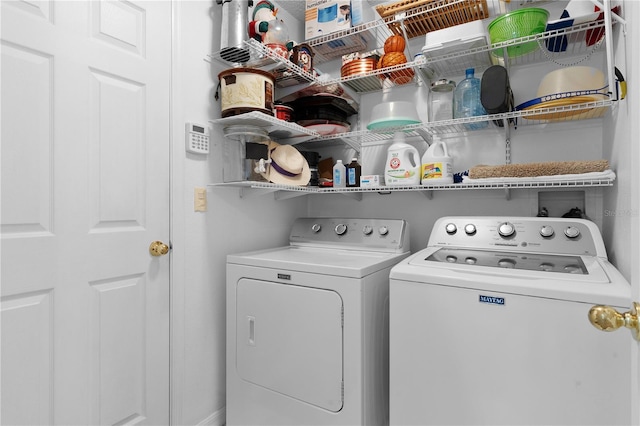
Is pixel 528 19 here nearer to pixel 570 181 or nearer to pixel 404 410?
pixel 570 181

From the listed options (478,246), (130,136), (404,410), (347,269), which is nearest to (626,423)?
(404,410)

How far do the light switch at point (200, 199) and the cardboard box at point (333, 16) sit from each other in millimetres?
1290

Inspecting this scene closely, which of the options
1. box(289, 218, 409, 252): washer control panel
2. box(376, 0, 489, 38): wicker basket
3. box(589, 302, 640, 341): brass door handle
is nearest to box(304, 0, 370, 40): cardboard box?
box(376, 0, 489, 38): wicker basket

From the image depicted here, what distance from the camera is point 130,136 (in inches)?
61.7

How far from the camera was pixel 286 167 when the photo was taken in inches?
82.9

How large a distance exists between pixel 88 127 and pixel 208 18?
0.95 metres

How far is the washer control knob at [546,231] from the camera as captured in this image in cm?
155

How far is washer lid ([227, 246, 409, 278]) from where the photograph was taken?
5.06 feet

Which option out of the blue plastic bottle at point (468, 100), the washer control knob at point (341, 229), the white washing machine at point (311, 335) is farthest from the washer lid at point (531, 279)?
the blue plastic bottle at point (468, 100)

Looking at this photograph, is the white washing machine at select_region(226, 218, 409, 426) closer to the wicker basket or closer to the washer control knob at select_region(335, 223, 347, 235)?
the washer control knob at select_region(335, 223, 347, 235)

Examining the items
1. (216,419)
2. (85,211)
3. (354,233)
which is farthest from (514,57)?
(216,419)

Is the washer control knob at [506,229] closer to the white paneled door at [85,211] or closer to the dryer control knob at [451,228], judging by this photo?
the dryer control knob at [451,228]

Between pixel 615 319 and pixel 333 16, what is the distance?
2187mm

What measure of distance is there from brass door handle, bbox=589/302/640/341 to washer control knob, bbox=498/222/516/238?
993 millimetres
